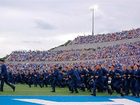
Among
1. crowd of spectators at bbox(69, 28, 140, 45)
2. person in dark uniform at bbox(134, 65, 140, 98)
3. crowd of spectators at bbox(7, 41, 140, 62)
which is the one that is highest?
crowd of spectators at bbox(69, 28, 140, 45)

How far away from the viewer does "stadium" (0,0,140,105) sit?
21.5 meters

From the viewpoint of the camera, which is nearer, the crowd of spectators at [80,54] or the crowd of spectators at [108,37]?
the crowd of spectators at [80,54]

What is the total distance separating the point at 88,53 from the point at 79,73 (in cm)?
3264

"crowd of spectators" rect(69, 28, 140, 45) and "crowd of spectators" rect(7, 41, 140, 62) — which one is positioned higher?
"crowd of spectators" rect(69, 28, 140, 45)

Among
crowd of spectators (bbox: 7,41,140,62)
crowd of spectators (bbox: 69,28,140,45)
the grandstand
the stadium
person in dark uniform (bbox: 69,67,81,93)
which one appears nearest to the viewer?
the stadium

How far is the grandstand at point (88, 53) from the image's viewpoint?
52.6 metres

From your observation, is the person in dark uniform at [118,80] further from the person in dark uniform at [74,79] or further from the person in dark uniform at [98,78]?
the person in dark uniform at [74,79]

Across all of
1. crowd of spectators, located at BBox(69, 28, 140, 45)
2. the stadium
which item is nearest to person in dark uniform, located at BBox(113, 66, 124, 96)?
the stadium

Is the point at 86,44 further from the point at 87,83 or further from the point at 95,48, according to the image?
the point at 87,83

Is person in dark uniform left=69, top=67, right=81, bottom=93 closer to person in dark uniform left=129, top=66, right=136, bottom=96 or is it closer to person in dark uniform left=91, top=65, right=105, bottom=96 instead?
person in dark uniform left=91, top=65, right=105, bottom=96

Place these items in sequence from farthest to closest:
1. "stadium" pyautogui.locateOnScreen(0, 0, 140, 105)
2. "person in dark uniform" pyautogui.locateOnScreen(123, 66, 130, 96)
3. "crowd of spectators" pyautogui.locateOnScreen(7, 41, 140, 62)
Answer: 1. "crowd of spectators" pyautogui.locateOnScreen(7, 41, 140, 62)
2. "person in dark uniform" pyautogui.locateOnScreen(123, 66, 130, 96)
3. "stadium" pyautogui.locateOnScreen(0, 0, 140, 105)

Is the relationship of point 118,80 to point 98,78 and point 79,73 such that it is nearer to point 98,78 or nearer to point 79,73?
point 98,78

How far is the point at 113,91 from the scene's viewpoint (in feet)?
86.5

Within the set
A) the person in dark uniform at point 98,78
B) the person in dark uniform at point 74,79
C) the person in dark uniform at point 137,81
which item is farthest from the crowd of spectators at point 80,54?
the person in dark uniform at point 137,81
